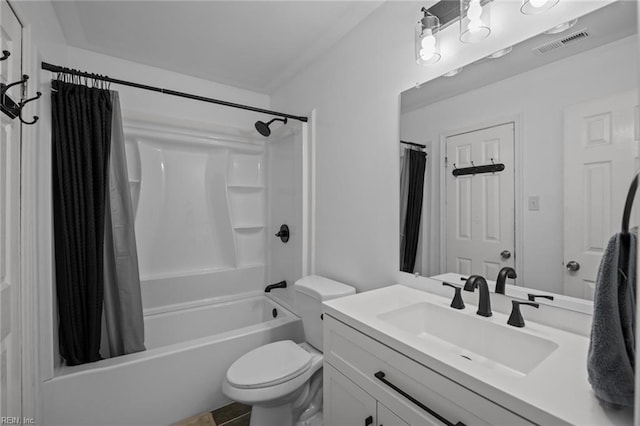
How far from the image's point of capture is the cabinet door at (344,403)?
1.01 m

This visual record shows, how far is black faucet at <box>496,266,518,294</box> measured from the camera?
110 cm

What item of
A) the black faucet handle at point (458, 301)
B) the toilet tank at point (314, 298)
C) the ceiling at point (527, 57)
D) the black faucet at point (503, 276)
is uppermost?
the ceiling at point (527, 57)

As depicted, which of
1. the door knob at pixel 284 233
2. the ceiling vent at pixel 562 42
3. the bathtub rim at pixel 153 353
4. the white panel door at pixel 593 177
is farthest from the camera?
the door knob at pixel 284 233

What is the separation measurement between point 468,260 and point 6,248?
1.76 metres

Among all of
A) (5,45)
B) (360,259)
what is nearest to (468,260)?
(360,259)

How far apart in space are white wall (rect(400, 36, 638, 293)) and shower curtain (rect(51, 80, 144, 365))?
207 centimetres

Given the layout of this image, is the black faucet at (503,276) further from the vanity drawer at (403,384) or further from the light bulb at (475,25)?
the light bulb at (475,25)

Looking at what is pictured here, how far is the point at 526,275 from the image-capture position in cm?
107

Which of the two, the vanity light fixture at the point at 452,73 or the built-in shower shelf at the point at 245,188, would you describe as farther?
the built-in shower shelf at the point at 245,188

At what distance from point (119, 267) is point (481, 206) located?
205 cm

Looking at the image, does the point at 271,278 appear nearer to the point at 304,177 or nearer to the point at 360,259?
the point at 304,177

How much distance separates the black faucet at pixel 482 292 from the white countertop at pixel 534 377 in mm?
26

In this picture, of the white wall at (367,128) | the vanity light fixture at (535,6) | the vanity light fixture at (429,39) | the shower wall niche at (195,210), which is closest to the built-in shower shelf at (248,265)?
the shower wall niche at (195,210)

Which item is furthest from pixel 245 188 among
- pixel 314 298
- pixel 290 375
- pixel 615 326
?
pixel 615 326
